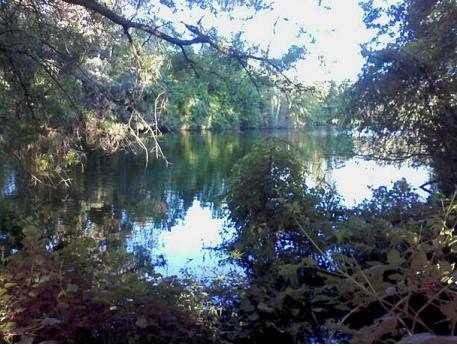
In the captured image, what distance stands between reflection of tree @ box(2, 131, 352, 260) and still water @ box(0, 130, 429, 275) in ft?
0.06

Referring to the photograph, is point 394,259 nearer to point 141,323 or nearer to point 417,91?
point 141,323

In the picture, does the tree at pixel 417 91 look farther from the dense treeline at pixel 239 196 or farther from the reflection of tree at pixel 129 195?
the reflection of tree at pixel 129 195

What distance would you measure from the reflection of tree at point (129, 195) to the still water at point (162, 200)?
19 mm

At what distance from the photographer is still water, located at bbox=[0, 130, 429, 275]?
287 inches

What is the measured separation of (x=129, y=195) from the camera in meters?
12.5

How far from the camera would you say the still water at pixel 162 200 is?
729 cm

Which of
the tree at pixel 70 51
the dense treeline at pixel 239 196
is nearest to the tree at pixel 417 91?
the dense treeline at pixel 239 196

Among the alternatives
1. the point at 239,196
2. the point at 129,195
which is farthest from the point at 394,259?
the point at 129,195

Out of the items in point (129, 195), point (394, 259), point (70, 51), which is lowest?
point (129, 195)

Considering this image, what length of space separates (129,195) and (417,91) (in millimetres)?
7531

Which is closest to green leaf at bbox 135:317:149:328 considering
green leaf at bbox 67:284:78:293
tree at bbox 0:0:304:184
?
green leaf at bbox 67:284:78:293

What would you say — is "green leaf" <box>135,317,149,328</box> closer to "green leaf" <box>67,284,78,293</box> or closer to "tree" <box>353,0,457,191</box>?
"green leaf" <box>67,284,78,293</box>

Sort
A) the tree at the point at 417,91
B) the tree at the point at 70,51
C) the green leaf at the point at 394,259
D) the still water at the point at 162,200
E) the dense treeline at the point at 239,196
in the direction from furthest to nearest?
the still water at the point at 162,200, the tree at the point at 417,91, the tree at the point at 70,51, the dense treeline at the point at 239,196, the green leaf at the point at 394,259

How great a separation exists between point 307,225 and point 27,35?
144 inches
